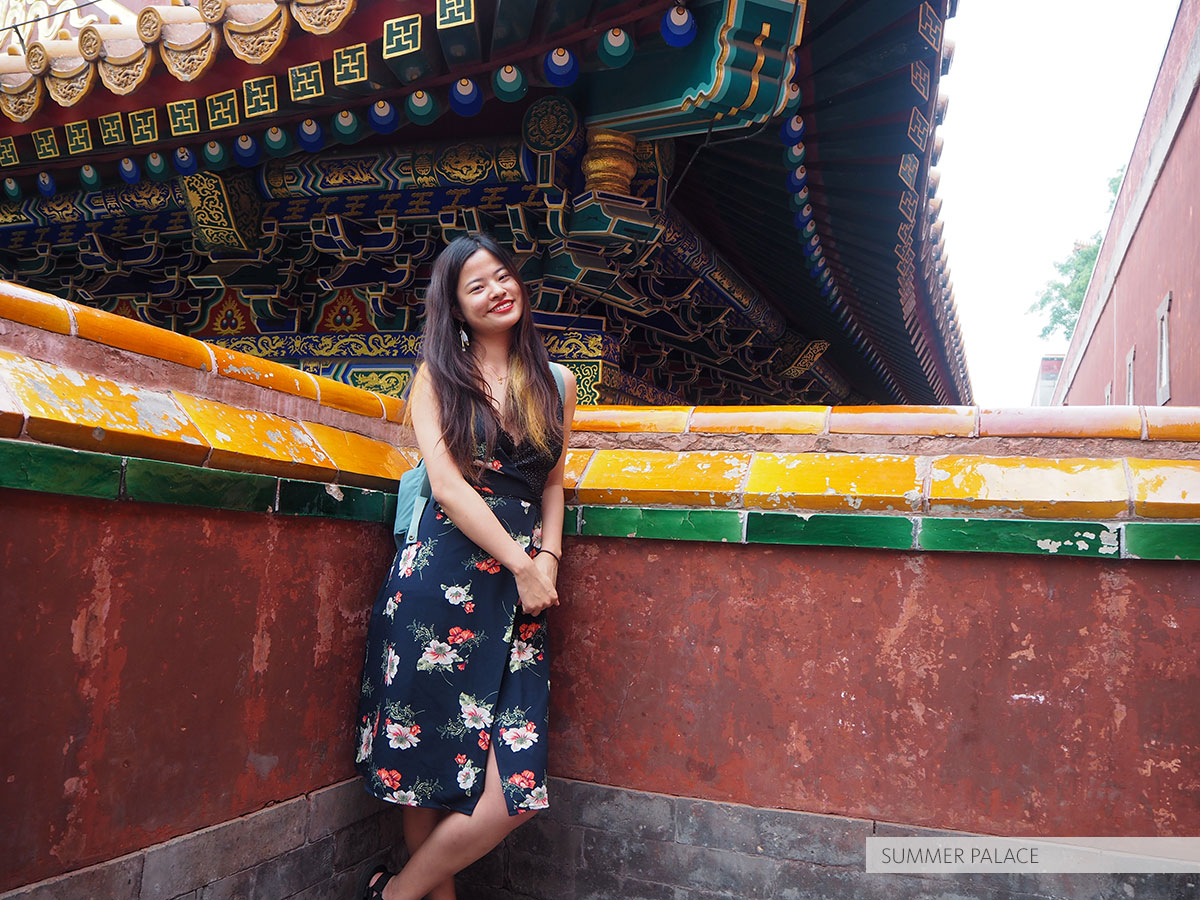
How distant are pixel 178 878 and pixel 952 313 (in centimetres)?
687

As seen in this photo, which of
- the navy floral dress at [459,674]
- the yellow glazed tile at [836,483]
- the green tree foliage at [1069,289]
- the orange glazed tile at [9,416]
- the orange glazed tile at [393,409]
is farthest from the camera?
the green tree foliage at [1069,289]

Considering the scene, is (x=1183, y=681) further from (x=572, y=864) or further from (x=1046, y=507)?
(x=572, y=864)

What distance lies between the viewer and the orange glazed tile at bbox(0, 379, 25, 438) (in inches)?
54.0

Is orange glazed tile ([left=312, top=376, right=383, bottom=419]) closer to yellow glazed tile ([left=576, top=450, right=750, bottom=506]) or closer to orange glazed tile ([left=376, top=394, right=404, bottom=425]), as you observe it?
orange glazed tile ([left=376, top=394, right=404, bottom=425])

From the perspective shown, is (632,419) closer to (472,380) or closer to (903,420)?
(472,380)

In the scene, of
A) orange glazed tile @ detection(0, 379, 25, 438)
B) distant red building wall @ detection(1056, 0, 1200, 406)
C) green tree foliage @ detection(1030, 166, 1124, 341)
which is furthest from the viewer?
green tree foliage @ detection(1030, 166, 1124, 341)

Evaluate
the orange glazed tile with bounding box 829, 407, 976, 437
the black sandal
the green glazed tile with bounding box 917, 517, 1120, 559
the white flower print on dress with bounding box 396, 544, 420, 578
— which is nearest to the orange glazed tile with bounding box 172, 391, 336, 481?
the white flower print on dress with bounding box 396, 544, 420, 578

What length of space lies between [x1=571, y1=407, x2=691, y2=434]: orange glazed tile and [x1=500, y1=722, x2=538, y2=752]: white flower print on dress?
0.85m

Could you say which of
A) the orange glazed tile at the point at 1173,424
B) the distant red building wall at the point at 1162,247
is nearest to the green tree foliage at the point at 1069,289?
the distant red building wall at the point at 1162,247

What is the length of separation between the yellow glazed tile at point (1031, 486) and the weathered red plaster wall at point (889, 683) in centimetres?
12

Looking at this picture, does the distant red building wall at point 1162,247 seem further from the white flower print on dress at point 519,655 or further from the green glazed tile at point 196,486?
the green glazed tile at point 196,486

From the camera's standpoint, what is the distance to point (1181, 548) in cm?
180

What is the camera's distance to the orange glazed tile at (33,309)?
1521 mm

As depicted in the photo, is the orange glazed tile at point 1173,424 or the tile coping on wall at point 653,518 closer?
the tile coping on wall at point 653,518
